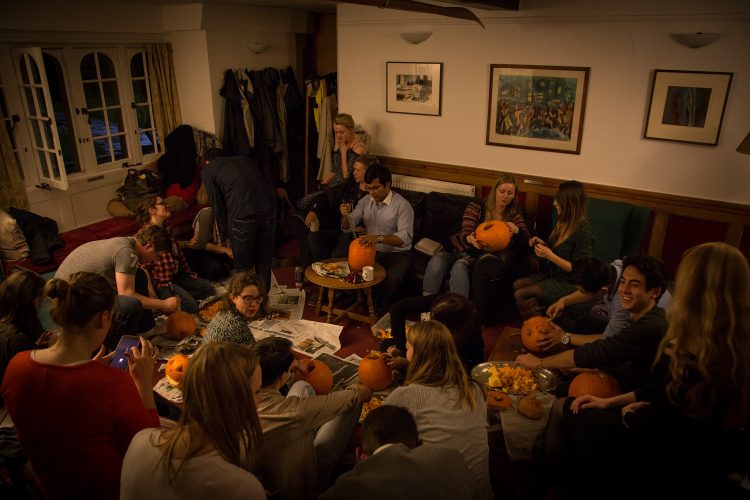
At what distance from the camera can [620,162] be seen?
4789 millimetres

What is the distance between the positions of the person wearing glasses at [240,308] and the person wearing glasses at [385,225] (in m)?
1.36

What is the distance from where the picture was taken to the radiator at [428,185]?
Result: 5.54 m

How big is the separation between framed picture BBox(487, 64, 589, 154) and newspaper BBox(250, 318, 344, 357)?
2.63 meters

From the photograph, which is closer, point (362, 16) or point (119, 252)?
point (119, 252)

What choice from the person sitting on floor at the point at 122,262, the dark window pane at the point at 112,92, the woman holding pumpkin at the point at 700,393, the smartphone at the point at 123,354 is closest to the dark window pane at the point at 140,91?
the dark window pane at the point at 112,92

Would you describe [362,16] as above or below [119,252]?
above

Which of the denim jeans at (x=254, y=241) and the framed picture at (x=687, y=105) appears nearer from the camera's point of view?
the framed picture at (x=687, y=105)

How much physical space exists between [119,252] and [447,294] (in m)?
2.17

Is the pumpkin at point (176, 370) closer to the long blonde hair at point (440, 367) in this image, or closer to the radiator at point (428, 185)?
the long blonde hair at point (440, 367)

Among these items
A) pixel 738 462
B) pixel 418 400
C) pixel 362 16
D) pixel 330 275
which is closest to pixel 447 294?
pixel 418 400

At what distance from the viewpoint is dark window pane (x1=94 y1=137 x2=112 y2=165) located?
236 inches

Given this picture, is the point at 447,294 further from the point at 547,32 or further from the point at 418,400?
the point at 547,32

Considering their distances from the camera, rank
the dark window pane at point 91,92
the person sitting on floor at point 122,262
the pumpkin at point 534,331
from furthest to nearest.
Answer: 1. the dark window pane at point 91,92
2. the person sitting on floor at point 122,262
3. the pumpkin at point 534,331

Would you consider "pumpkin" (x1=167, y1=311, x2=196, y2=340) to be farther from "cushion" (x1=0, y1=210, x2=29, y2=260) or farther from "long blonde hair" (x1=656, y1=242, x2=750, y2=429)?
"long blonde hair" (x1=656, y1=242, x2=750, y2=429)
